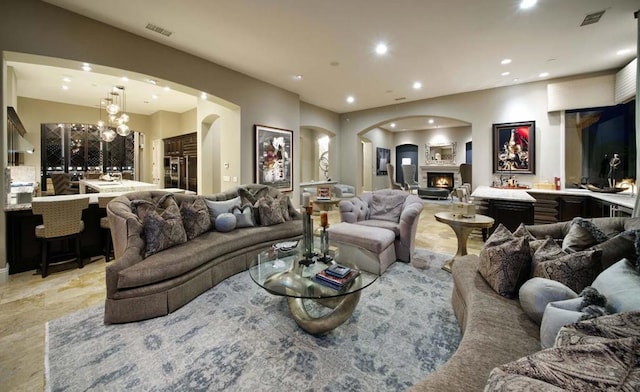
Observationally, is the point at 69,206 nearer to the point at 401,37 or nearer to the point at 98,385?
the point at 98,385

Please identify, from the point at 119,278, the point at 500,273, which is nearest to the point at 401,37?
the point at 500,273

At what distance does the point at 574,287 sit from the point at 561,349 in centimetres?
103

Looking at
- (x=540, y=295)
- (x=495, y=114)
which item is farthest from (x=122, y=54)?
(x=495, y=114)

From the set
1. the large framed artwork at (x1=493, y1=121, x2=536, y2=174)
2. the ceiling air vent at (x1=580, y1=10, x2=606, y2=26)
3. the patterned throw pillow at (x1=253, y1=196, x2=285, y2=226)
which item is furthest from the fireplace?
the patterned throw pillow at (x1=253, y1=196, x2=285, y2=226)

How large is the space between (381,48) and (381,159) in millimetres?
8091

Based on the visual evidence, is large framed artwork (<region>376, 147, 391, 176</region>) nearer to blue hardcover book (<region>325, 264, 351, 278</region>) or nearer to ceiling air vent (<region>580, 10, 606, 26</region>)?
ceiling air vent (<region>580, 10, 606, 26</region>)

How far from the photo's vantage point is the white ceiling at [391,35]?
3.12 meters

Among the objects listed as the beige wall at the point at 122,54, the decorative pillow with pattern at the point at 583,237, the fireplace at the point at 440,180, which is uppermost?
the beige wall at the point at 122,54

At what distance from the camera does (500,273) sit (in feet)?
6.31

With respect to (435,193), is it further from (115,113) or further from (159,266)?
(115,113)

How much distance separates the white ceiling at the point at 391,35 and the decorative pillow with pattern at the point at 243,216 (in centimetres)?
249

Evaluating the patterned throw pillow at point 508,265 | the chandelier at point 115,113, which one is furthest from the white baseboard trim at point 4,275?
the patterned throw pillow at point 508,265

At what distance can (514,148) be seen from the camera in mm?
5922

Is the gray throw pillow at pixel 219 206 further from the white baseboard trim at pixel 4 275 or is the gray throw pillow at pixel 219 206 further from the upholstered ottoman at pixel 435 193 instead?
the upholstered ottoman at pixel 435 193
